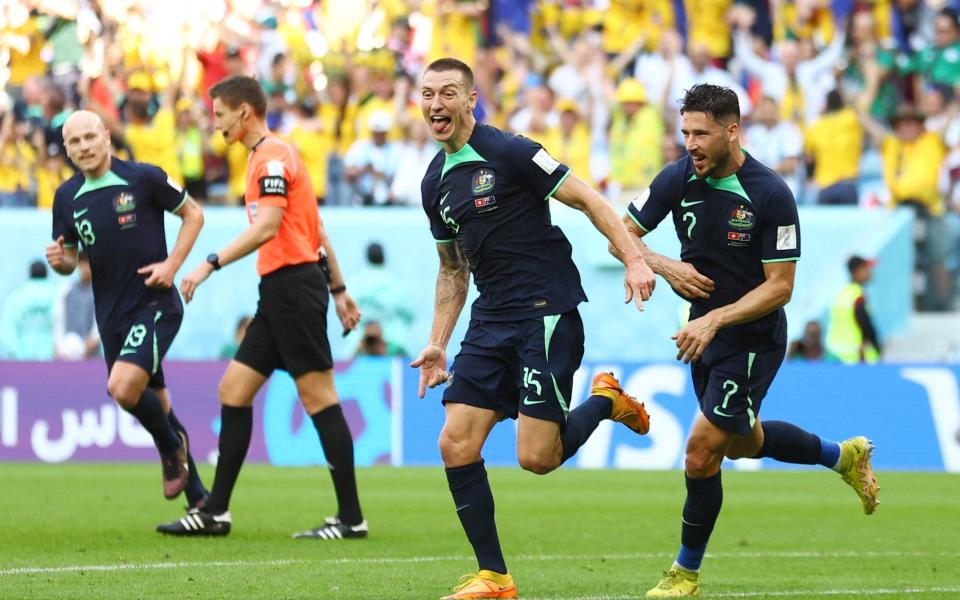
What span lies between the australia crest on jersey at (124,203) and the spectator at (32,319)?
8.96m

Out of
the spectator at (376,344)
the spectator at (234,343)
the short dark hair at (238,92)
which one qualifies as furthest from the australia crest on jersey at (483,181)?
the spectator at (234,343)

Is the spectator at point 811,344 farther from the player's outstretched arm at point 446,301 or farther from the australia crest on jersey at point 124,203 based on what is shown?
the player's outstretched arm at point 446,301

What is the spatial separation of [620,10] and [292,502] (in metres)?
9.88

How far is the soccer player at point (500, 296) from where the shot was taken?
7430 mm

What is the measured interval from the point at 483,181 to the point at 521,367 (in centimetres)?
89

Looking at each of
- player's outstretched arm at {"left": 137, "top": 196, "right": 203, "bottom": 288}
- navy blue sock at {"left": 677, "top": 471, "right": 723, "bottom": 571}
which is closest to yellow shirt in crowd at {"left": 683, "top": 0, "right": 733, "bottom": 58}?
player's outstretched arm at {"left": 137, "top": 196, "right": 203, "bottom": 288}

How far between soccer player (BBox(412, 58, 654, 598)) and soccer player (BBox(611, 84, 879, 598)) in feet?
1.57

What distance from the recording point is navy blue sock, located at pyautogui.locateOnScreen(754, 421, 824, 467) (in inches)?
333

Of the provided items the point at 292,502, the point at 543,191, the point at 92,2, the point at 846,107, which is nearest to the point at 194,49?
the point at 92,2

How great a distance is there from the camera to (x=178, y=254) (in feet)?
33.2

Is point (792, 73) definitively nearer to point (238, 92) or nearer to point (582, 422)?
point (238, 92)

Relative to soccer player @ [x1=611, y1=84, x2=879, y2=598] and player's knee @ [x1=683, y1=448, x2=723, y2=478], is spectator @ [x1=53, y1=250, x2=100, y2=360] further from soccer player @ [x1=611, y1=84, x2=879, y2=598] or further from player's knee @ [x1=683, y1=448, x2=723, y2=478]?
player's knee @ [x1=683, y1=448, x2=723, y2=478]

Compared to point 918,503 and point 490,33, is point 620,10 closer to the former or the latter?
point 490,33

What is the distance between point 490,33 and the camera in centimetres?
2094
